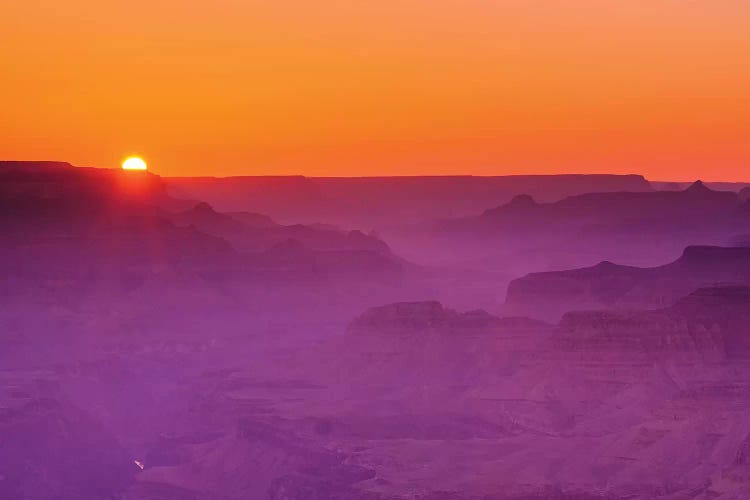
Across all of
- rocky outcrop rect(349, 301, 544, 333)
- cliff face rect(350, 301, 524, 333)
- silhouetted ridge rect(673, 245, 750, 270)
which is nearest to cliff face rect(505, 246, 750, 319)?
silhouetted ridge rect(673, 245, 750, 270)

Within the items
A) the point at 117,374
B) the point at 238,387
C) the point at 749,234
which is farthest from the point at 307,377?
the point at 749,234

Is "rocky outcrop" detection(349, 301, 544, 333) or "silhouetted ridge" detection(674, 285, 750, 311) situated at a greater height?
"silhouetted ridge" detection(674, 285, 750, 311)

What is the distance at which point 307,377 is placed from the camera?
5404 inches

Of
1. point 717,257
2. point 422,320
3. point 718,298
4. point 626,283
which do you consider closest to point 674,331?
point 718,298

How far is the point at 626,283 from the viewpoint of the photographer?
471 ft

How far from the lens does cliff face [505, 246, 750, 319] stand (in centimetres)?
13550

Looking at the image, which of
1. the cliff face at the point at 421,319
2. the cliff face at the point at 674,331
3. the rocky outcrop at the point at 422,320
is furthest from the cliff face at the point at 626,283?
the cliff face at the point at 674,331

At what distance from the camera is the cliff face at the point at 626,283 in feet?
445

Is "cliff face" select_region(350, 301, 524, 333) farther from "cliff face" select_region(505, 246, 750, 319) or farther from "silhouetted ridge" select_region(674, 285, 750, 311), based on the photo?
"silhouetted ridge" select_region(674, 285, 750, 311)

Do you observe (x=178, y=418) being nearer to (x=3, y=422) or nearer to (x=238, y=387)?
(x=238, y=387)

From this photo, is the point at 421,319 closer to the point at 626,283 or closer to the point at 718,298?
the point at 626,283

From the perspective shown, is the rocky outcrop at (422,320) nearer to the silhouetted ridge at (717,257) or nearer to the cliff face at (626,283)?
the cliff face at (626,283)

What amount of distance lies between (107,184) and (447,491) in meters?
99.8

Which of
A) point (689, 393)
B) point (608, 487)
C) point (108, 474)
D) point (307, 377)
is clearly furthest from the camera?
point (307, 377)
